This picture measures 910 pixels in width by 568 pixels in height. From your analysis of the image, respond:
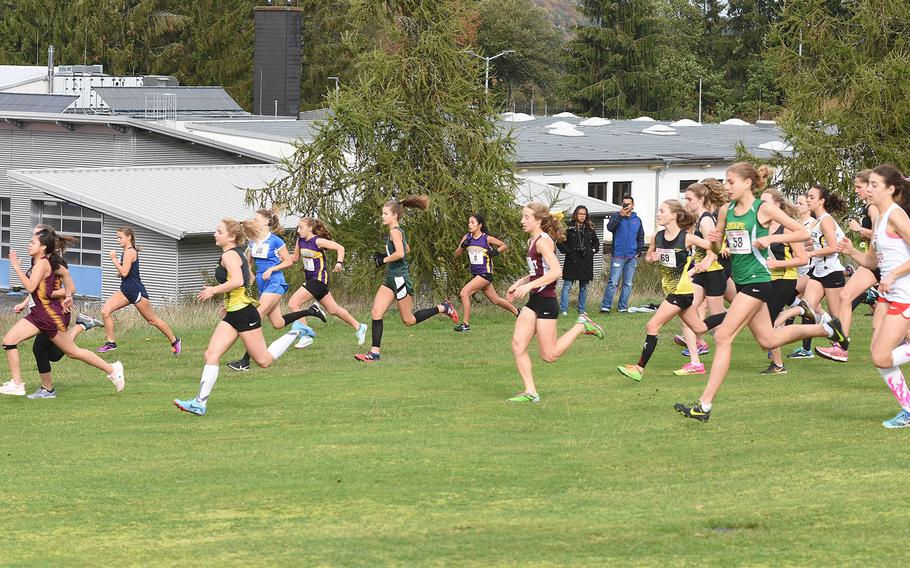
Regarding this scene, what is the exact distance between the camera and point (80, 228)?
40.1 m

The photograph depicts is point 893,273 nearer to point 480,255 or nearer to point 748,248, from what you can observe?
point 748,248

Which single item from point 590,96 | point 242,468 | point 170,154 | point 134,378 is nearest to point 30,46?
point 590,96

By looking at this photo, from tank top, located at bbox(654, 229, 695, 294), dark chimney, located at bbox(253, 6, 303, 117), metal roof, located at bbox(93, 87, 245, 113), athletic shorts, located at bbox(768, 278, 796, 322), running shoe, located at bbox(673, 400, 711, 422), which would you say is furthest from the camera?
dark chimney, located at bbox(253, 6, 303, 117)

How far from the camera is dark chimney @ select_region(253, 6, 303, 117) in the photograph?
5616cm

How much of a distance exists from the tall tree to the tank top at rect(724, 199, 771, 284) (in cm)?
1380

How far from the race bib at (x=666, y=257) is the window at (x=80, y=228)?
2700 centimetres

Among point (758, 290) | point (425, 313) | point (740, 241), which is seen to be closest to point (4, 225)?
point (425, 313)

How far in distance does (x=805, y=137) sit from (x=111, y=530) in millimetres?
28193

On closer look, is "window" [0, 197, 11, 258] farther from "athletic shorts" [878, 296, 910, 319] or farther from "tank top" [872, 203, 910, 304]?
"athletic shorts" [878, 296, 910, 319]

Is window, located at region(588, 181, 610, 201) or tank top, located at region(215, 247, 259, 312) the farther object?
window, located at region(588, 181, 610, 201)

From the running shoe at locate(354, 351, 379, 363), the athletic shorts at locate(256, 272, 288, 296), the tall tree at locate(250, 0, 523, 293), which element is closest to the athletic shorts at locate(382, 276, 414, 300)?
the running shoe at locate(354, 351, 379, 363)

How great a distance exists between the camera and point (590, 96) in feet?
323

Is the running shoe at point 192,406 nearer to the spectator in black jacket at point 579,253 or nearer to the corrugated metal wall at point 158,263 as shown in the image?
the spectator in black jacket at point 579,253

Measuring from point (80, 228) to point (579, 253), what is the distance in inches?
856
